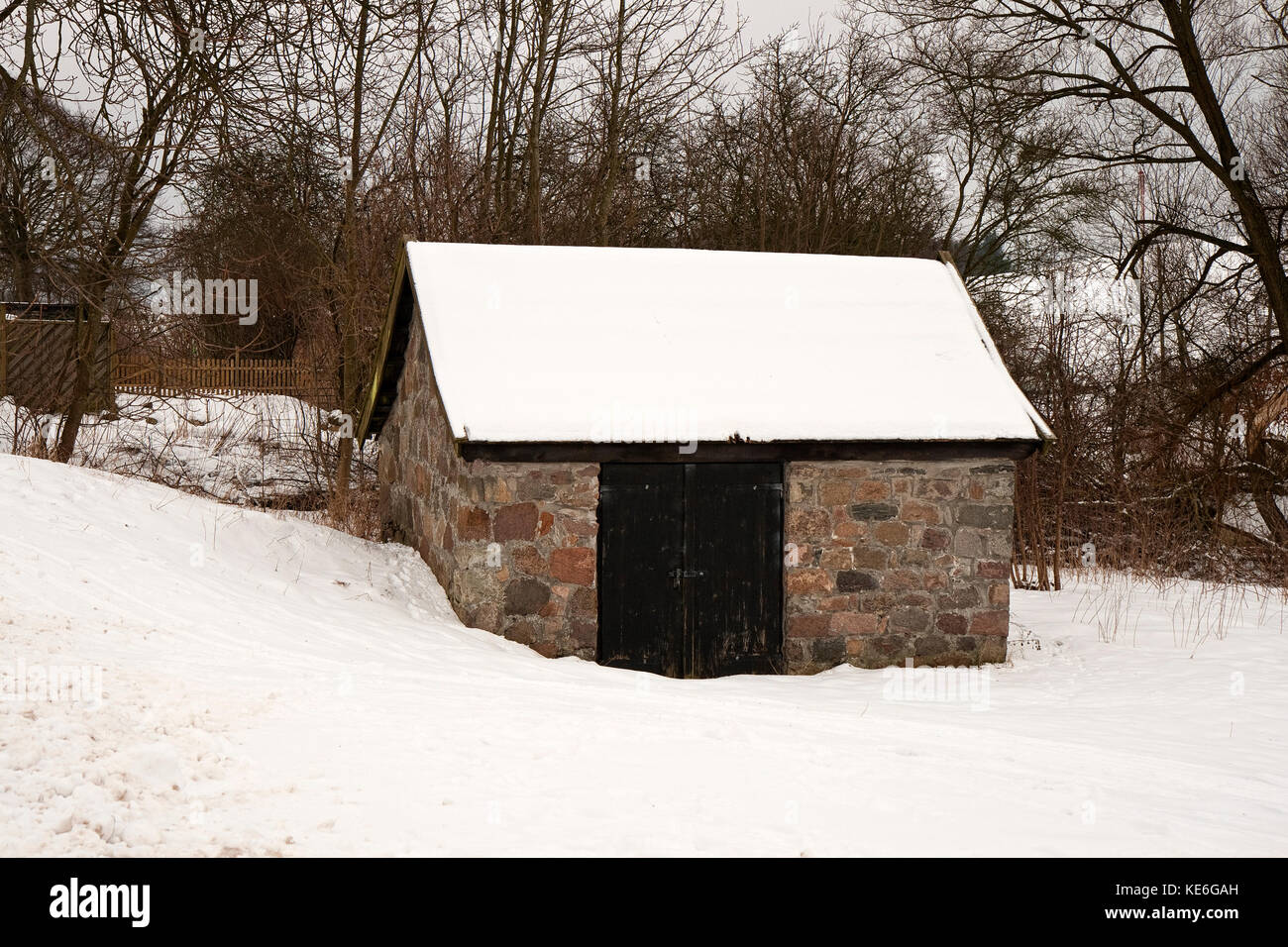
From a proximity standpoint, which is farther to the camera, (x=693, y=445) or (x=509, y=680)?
(x=693, y=445)

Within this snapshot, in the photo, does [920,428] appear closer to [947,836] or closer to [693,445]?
[693,445]

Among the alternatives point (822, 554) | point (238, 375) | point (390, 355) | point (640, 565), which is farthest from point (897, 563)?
point (238, 375)

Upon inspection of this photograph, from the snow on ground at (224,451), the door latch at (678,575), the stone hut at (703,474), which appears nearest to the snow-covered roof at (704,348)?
the stone hut at (703,474)

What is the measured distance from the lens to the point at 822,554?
8602 millimetres

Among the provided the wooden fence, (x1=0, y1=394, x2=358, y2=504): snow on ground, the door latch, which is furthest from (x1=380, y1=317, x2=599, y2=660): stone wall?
the wooden fence

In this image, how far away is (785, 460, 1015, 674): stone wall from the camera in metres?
8.58

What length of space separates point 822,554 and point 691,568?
3.58 feet

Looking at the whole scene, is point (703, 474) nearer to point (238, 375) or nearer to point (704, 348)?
point (704, 348)

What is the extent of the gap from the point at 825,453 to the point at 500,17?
12146 millimetres

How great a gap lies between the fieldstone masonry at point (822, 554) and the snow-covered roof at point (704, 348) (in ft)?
1.27

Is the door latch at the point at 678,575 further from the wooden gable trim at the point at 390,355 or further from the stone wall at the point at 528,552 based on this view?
the wooden gable trim at the point at 390,355

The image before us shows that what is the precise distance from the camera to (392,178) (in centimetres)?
1577

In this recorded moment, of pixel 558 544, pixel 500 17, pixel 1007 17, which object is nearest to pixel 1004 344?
pixel 1007 17

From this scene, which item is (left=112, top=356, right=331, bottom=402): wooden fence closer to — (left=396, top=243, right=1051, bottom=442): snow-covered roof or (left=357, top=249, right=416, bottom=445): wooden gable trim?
(left=357, top=249, right=416, bottom=445): wooden gable trim
